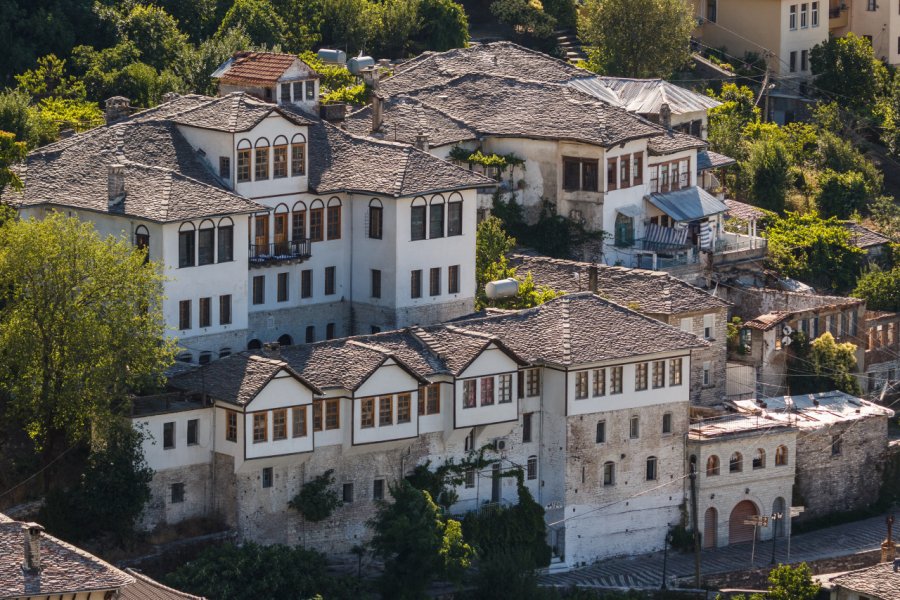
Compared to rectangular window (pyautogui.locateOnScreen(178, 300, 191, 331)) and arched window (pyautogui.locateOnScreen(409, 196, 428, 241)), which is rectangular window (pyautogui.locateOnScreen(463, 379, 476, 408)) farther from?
rectangular window (pyautogui.locateOnScreen(178, 300, 191, 331))

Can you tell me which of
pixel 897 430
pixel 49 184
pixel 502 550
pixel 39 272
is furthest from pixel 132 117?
pixel 897 430

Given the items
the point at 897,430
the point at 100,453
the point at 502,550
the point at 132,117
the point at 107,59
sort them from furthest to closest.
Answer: the point at 107,59, the point at 897,430, the point at 132,117, the point at 502,550, the point at 100,453

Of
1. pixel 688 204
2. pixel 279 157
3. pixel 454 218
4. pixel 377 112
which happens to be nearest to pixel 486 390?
pixel 454 218

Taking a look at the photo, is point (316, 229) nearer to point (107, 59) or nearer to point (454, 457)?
point (454, 457)

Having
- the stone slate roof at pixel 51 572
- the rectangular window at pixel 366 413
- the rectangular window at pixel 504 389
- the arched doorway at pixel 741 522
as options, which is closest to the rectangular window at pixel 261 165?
the rectangular window at pixel 366 413

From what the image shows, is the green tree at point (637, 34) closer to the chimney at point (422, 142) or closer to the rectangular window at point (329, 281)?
the chimney at point (422, 142)

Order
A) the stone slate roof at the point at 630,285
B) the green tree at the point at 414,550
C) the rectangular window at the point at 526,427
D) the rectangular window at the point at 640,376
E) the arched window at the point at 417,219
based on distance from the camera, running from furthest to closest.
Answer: the stone slate roof at the point at 630,285, the arched window at the point at 417,219, the rectangular window at the point at 640,376, the rectangular window at the point at 526,427, the green tree at the point at 414,550
